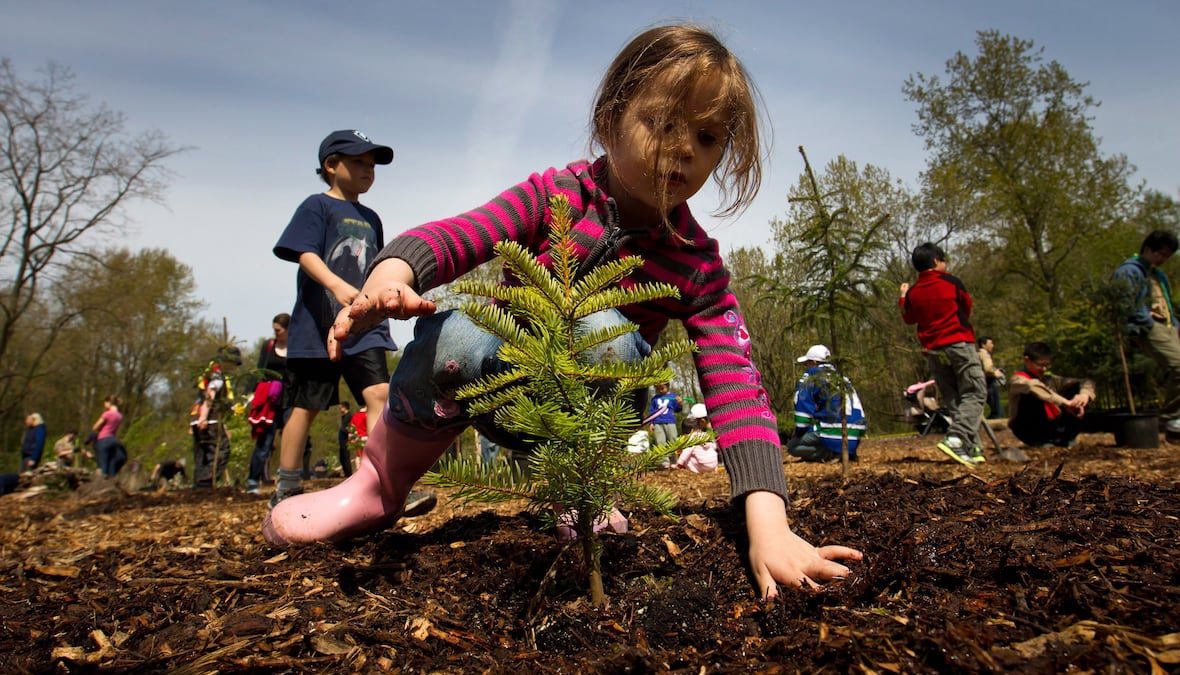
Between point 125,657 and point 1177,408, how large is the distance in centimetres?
990

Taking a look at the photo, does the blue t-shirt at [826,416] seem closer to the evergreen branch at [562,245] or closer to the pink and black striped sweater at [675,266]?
the pink and black striped sweater at [675,266]

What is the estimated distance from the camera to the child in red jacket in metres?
5.71

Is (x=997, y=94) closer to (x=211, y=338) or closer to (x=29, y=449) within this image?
(x=29, y=449)

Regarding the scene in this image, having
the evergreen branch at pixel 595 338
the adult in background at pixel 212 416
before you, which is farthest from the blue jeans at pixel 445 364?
the adult in background at pixel 212 416

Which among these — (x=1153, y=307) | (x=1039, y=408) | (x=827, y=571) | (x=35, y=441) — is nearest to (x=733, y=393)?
(x=827, y=571)

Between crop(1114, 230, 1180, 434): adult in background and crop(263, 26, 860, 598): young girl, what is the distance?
7539 millimetres

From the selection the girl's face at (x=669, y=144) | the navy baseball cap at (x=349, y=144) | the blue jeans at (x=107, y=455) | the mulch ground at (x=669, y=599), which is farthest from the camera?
the blue jeans at (x=107, y=455)

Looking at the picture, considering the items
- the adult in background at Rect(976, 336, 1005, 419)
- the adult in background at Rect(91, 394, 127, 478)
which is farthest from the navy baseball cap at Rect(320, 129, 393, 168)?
the adult in background at Rect(91, 394, 127, 478)

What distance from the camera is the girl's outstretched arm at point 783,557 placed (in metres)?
1.51

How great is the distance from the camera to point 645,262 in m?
1.94

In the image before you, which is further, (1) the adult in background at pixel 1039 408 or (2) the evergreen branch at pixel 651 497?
(1) the adult in background at pixel 1039 408

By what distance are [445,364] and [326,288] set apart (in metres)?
1.83

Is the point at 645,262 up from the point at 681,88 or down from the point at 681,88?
down

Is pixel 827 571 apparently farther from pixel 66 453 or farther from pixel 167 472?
pixel 66 453
